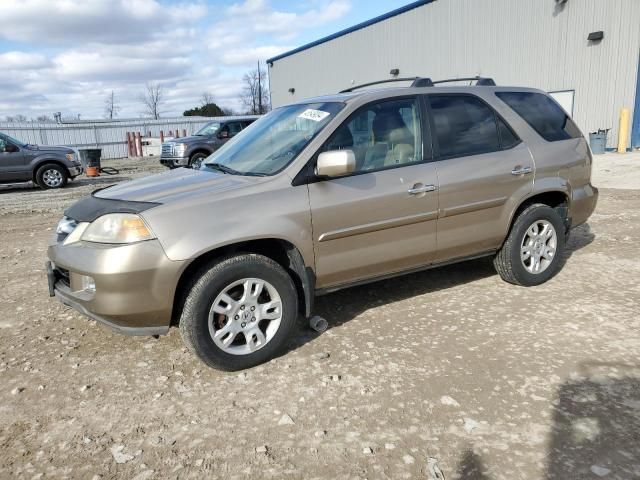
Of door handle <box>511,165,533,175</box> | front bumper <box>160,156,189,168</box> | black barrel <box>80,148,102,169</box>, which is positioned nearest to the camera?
door handle <box>511,165,533,175</box>

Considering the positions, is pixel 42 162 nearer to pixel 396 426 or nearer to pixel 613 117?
pixel 396 426

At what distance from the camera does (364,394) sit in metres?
3.05

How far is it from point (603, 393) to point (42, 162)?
47.6 ft

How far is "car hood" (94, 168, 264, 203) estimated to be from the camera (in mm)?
3330

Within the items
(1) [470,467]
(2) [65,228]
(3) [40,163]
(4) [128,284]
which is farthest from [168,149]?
(1) [470,467]

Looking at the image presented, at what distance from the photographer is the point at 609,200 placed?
8.98 metres

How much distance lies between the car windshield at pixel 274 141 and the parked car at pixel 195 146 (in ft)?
39.6

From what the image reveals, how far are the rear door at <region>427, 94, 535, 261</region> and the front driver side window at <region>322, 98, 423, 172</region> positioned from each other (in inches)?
7.3

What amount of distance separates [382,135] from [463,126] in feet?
2.59

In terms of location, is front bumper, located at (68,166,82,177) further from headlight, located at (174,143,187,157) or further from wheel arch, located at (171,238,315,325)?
wheel arch, located at (171,238,315,325)

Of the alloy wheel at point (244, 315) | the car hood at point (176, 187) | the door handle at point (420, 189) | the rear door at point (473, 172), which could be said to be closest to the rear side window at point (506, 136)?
the rear door at point (473, 172)

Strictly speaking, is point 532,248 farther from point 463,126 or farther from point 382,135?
point 382,135

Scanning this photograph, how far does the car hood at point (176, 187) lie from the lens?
10.9 feet

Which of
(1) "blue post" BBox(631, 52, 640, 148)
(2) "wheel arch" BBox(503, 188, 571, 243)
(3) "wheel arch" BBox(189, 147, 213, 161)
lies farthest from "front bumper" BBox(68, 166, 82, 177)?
(1) "blue post" BBox(631, 52, 640, 148)
